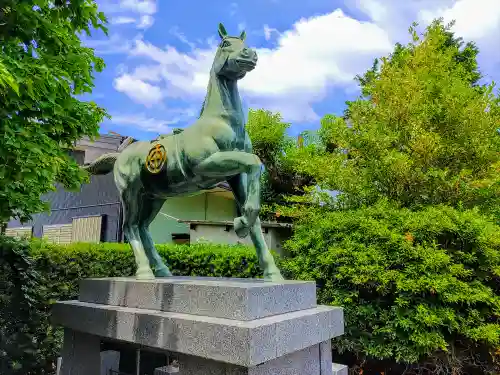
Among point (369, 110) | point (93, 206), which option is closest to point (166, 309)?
point (369, 110)

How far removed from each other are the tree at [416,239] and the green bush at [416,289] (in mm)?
15

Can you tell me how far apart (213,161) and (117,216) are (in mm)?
9515

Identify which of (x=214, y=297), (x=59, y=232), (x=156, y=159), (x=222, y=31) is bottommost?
(x=214, y=297)

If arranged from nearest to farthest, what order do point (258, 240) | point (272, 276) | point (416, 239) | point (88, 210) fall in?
point (272, 276)
point (258, 240)
point (416, 239)
point (88, 210)

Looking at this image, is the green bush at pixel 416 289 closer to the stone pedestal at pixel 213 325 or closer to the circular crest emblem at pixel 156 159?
the stone pedestal at pixel 213 325

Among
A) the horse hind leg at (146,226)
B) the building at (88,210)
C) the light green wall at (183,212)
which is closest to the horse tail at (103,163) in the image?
the horse hind leg at (146,226)

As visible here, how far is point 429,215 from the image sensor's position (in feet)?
19.6

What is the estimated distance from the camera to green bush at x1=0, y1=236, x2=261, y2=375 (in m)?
5.68

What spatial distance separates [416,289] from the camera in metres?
5.36

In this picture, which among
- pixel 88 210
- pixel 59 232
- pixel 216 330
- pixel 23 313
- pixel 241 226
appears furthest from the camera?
pixel 59 232

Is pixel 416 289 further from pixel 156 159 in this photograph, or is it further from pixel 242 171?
pixel 156 159

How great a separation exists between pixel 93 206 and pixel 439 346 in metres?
11.0

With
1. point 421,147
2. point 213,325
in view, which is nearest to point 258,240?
point 213,325

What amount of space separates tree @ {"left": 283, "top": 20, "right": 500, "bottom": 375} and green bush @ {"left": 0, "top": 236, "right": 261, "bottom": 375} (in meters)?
3.34
